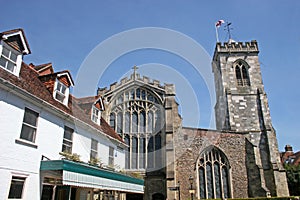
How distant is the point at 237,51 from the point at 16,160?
29.2 metres

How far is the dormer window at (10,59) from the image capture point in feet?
34.4

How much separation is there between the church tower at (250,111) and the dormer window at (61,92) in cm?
1782

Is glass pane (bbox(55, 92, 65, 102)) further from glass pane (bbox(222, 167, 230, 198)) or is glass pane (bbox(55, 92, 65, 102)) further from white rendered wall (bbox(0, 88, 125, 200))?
glass pane (bbox(222, 167, 230, 198))

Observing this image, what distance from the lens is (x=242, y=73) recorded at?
31.0 m

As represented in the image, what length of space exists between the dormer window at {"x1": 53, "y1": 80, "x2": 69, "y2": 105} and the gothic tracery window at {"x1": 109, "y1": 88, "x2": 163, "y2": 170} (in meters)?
12.1

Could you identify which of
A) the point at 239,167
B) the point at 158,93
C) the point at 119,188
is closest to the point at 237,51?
the point at 158,93

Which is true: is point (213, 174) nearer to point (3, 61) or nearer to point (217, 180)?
point (217, 180)

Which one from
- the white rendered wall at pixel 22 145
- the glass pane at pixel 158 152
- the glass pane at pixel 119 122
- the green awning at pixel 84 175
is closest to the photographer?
the white rendered wall at pixel 22 145

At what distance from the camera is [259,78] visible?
1193 inches

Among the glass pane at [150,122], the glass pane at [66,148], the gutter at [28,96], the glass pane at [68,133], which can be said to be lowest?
the glass pane at [66,148]

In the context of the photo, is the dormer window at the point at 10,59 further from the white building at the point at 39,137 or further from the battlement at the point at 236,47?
the battlement at the point at 236,47

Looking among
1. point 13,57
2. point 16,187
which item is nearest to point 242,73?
point 13,57

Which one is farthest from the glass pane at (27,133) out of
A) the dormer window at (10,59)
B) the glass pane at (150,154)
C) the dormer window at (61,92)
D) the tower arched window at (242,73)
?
the tower arched window at (242,73)

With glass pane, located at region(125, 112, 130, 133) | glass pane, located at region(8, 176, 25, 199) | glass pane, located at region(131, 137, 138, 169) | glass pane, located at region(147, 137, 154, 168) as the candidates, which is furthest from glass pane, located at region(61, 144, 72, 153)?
glass pane, located at region(125, 112, 130, 133)
